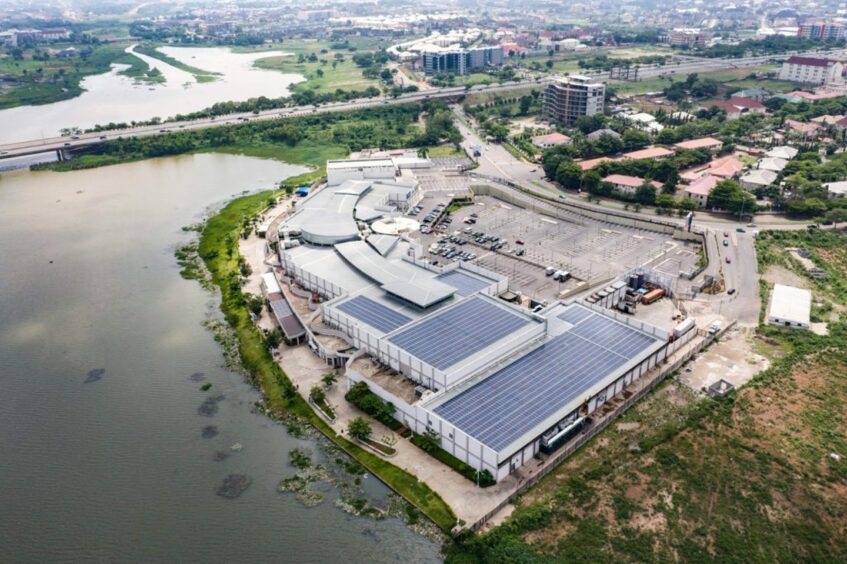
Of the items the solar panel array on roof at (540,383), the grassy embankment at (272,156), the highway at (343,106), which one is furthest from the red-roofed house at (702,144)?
the solar panel array on roof at (540,383)

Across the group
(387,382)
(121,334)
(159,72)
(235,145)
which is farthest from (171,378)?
(159,72)

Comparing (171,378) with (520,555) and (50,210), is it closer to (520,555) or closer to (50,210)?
(520,555)

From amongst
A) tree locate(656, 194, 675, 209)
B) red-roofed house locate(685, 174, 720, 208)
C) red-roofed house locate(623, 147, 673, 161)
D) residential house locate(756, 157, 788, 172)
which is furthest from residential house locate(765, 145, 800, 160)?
tree locate(656, 194, 675, 209)

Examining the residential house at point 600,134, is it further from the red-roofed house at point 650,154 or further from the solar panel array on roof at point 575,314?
the solar panel array on roof at point 575,314

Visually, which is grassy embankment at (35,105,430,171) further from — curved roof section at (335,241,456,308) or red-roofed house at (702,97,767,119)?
red-roofed house at (702,97,767,119)

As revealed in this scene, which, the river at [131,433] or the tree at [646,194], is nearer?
the river at [131,433]

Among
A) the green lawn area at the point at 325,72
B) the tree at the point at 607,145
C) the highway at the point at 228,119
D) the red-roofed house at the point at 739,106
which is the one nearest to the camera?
the tree at the point at 607,145

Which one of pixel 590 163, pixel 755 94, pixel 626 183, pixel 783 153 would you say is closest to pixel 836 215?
pixel 626 183

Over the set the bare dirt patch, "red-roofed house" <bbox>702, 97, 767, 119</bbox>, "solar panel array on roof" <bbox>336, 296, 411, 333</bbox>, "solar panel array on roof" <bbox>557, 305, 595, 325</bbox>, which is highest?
"red-roofed house" <bbox>702, 97, 767, 119</bbox>
